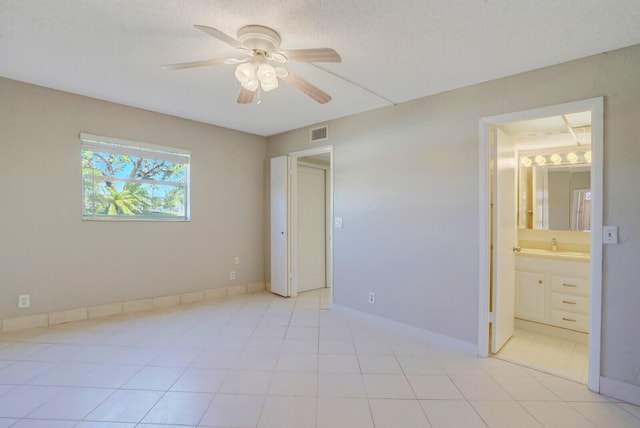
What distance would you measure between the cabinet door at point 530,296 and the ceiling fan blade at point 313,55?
3083 mm

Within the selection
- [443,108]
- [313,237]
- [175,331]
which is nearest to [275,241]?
[313,237]

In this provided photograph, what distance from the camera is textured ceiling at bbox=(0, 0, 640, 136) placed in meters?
1.70

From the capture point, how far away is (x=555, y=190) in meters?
3.55

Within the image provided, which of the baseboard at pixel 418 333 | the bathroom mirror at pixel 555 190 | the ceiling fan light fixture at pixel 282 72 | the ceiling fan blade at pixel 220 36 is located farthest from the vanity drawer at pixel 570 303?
the ceiling fan blade at pixel 220 36

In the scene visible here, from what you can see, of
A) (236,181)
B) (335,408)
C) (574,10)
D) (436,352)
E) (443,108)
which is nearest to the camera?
(574,10)

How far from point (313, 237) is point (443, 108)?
2.83m

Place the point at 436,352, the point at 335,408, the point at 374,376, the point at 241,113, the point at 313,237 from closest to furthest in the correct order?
the point at 335,408 < the point at 374,376 < the point at 436,352 < the point at 241,113 < the point at 313,237

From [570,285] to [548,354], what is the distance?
79 centimetres

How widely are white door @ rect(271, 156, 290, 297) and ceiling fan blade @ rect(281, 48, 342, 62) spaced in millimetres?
2574

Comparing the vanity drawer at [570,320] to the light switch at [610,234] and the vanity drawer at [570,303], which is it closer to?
the vanity drawer at [570,303]

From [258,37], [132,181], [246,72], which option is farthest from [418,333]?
[132,181]

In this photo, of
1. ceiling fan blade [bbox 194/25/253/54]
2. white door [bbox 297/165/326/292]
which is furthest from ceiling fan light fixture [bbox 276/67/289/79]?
white door [bbox 297/165/326/292]

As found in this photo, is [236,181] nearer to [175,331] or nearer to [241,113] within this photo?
[241,113]

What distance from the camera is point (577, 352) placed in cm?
276
